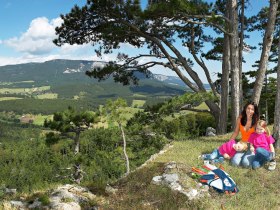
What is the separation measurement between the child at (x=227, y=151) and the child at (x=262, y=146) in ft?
1.09

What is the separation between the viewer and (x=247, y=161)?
8.69 metres

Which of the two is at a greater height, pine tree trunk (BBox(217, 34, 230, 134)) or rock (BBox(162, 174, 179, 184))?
pine tree trunk (BBox(217, 34, 230, 134))

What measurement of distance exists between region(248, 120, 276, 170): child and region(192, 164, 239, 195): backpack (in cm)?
165

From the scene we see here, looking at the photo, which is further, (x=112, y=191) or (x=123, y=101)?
(x=123, y=101)

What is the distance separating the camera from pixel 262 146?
28.9 feet

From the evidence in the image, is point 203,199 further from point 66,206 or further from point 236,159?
point 66,206

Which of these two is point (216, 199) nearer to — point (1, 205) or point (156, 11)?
point (1, 205)

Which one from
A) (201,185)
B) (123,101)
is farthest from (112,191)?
(123,101)

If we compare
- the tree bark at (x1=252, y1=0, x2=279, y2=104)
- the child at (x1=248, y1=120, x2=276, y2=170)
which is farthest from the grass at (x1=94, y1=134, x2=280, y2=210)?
the tree bark at (x1=252, y1=0, x2=279, y2=104)

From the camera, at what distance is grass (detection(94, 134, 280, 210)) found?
6418 mm

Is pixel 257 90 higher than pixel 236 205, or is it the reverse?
pixel 257 90

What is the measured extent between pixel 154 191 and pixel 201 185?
46.6 inches

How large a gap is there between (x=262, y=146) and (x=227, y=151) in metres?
1.05

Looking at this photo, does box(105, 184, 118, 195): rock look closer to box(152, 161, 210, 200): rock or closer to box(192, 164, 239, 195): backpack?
box(152, 161, 210, 200): rock
